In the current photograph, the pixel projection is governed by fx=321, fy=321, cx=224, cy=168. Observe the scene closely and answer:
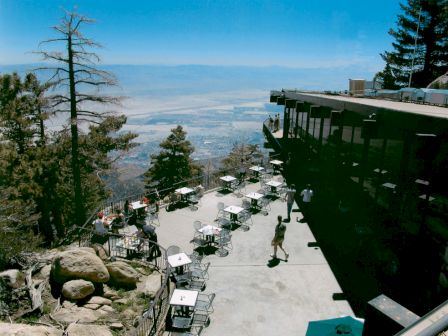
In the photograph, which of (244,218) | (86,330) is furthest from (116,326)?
(244,218)

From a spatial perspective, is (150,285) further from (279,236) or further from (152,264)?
(279,236)

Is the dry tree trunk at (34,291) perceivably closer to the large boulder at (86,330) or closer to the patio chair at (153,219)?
the large boulder at (86,330)

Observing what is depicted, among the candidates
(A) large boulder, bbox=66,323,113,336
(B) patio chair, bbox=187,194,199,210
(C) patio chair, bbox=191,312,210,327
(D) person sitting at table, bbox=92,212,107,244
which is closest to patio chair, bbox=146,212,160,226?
(D) person sitting at table, bbox=92,212,107,244

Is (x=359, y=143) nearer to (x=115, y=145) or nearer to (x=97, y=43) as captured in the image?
(x=97, y=43)

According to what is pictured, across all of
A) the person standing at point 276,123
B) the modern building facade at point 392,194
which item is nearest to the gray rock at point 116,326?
the modern building facade at point 392,194

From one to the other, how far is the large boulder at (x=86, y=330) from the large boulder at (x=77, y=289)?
5.99 feet

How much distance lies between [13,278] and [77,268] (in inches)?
92.7

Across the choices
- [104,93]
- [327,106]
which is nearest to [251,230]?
[327,106]

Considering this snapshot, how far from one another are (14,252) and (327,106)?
15405 millimetres

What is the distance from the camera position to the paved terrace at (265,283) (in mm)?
Answer: 8945

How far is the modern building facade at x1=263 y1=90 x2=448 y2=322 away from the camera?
8219mm

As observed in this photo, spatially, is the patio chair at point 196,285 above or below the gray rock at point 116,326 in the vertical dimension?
above

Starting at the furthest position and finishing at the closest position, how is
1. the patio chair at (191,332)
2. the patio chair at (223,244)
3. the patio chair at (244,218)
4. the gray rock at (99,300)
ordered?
the patio chair at (244,218) < the patio chair at (223,244) < the gray rock at (99,300) < the patio chair at (191,332)

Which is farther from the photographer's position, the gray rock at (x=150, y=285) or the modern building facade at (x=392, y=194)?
the gray rock at (x=150, y=285)
